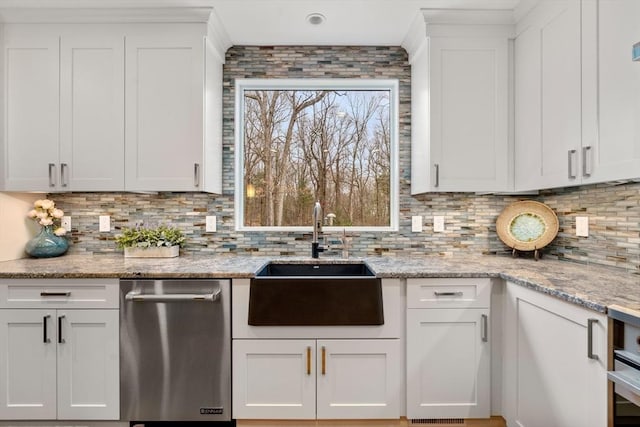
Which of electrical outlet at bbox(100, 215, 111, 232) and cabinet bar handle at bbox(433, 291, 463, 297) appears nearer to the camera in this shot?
cabinet bar handle at bbox(433, 291, 463, 297)

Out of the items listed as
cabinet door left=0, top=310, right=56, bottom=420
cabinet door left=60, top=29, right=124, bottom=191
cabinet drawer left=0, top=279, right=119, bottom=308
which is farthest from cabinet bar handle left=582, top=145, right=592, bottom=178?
cabinet door left=0, top=310, right=56, bottom=420

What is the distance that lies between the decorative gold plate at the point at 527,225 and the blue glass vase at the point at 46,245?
2975 mm

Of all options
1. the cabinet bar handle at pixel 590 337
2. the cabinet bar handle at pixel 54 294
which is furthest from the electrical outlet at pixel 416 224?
the cabinet bar handle at pixel 54 294

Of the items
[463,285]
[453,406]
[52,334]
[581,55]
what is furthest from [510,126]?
[52,334]

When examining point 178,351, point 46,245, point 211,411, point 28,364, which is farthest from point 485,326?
point 46,245

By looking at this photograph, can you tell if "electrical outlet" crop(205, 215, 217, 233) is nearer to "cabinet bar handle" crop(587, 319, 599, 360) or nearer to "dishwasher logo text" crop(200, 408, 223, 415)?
"dishwasher logo text" crop(200, 408, 223, 415)

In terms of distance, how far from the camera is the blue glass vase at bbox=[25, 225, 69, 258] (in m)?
2.37

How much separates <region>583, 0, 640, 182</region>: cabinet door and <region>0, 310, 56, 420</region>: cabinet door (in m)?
2.73

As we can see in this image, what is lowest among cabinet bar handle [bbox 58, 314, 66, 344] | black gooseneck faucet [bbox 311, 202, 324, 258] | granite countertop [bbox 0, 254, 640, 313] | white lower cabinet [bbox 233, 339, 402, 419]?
white lower cabinet [bbox 233, 339, 402, 419]

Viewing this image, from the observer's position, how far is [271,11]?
2.19m

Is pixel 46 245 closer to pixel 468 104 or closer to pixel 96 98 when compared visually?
pixel 96 98

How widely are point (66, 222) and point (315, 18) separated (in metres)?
2.18

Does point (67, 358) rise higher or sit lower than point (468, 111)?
lower

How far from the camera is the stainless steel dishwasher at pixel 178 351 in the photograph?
186 centimetres
